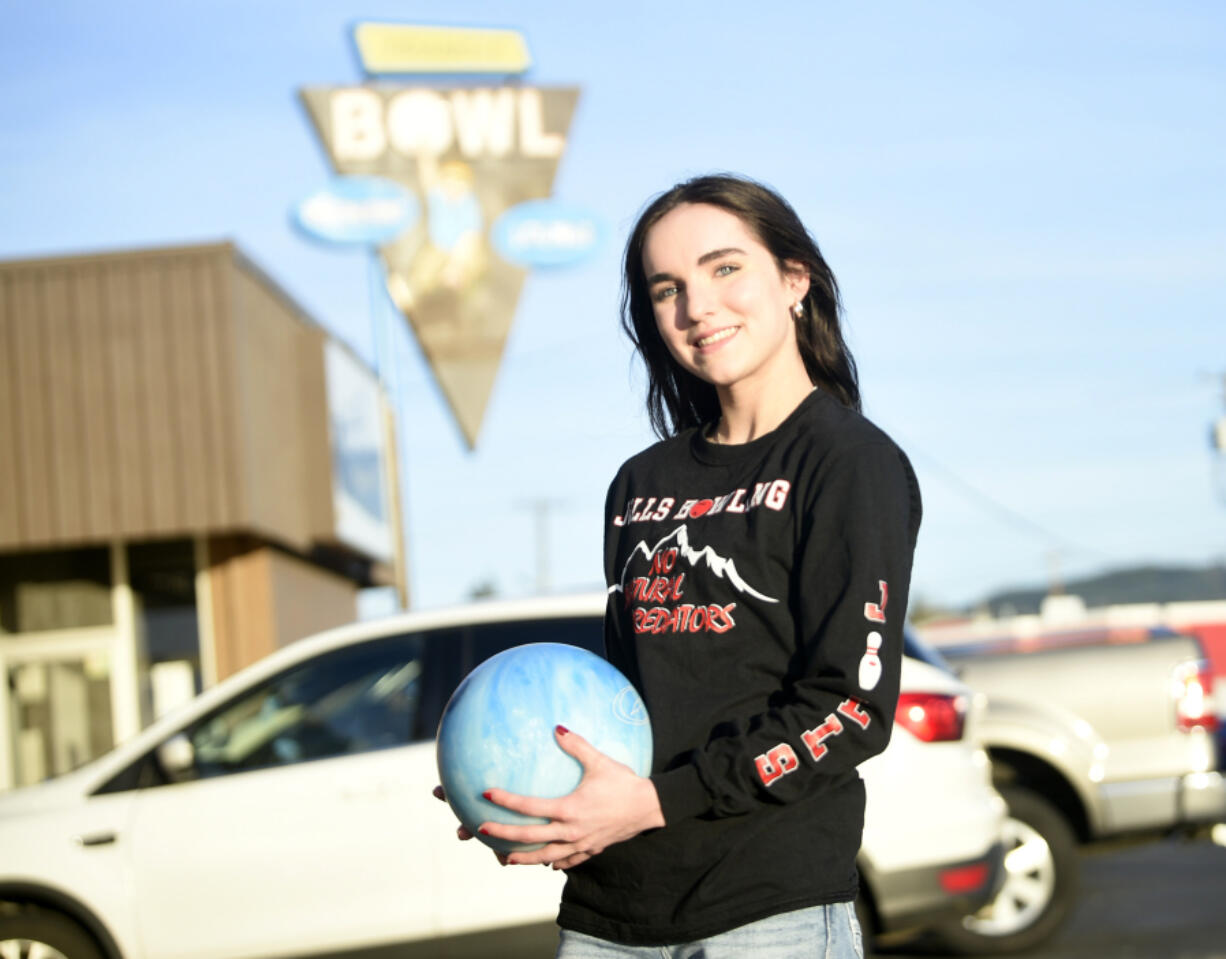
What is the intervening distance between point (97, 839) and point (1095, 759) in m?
5.28

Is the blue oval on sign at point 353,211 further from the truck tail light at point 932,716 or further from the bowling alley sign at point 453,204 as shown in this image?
the truck tail light at point 932,716

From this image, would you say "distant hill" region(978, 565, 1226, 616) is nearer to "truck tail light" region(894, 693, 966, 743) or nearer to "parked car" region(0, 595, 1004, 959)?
"truck tail light" region(894, 693, 966, 743)

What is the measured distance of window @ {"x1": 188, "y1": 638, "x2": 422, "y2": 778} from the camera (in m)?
6.73

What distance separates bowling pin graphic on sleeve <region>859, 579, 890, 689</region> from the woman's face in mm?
492

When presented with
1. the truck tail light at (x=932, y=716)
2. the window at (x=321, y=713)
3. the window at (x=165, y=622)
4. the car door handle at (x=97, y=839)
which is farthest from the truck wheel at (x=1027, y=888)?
the window at (x=165, y=622)

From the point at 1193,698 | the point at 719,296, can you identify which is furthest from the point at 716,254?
the point at 1193,698

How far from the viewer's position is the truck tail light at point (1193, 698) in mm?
8945

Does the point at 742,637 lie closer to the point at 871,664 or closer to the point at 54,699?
the point at 871,664

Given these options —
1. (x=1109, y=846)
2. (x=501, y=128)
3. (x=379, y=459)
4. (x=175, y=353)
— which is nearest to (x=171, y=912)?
(x=1109, y=846)

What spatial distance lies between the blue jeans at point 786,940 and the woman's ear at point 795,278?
1004 mm

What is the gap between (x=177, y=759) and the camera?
6.59 m

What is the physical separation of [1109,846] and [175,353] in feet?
29.8

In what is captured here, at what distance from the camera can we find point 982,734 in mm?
8805

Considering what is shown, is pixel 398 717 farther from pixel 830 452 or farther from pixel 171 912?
pixel 830 452
